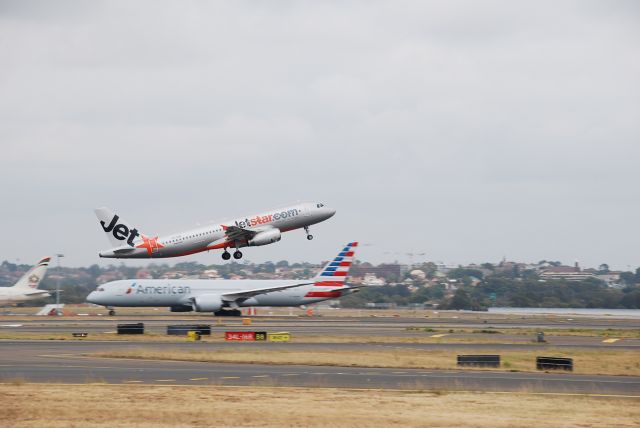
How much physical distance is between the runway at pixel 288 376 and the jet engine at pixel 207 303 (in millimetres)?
47373

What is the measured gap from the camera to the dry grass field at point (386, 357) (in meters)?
46.5

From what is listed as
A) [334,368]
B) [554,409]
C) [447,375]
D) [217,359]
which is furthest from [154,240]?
[554,409]

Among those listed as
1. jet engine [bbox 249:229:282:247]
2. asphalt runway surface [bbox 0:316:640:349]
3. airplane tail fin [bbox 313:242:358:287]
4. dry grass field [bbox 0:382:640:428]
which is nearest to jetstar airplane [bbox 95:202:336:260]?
jet engine [bbox 249:229:282:247]

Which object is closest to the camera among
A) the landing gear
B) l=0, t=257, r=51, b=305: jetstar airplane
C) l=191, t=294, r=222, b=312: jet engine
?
l=191, t=294, r=222, b=312: jet engine

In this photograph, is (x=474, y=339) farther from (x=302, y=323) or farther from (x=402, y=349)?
(x=302, y=323)

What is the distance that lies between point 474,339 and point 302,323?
75.7 ft

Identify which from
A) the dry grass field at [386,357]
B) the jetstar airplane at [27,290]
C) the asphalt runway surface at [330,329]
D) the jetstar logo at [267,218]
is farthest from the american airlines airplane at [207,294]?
the dry grass field at [386,357]

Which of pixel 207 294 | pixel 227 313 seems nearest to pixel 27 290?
pixel 207 294

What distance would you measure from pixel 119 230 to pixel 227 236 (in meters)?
9.88

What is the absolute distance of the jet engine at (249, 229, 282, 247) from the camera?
2494 inches

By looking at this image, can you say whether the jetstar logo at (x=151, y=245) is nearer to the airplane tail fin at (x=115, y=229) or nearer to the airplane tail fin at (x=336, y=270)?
the airplane tail fin at (x=115, y=229)

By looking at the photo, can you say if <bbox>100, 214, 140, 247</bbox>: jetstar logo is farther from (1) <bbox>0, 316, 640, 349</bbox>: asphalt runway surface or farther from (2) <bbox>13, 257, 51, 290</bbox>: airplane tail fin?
(2) <bbox>13, 257, 51, 290</bbox>: airplane tail fin

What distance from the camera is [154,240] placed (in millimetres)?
61562

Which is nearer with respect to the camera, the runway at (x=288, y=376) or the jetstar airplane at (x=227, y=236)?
the runway at (x=288, y=376)
